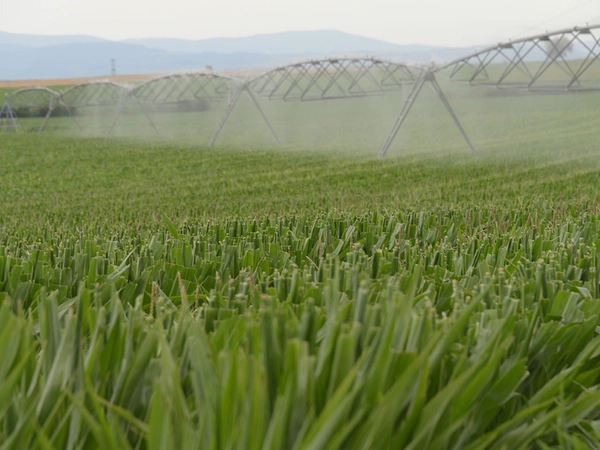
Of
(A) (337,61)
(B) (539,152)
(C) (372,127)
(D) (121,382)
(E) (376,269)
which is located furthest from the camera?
(C) (372,127)

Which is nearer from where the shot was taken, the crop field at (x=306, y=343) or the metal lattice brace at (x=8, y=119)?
the crop field at (x=306, y=343)

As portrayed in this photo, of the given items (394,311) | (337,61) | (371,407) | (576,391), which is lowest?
(576,391)

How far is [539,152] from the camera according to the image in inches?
631

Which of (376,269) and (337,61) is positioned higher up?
(337,61)

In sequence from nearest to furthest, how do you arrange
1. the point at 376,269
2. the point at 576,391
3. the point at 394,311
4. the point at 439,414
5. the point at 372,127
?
1. the point at 439,414
2. the point at 394,311
3. the point at 576,391
4. the point at 376,269
5. the point at 372,127

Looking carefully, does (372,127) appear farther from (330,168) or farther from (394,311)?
(394,311)

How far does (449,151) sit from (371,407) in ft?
54.4

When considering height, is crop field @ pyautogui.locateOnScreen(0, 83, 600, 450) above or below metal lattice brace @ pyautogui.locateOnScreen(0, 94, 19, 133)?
above

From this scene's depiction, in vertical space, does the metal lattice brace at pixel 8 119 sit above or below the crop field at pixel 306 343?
below

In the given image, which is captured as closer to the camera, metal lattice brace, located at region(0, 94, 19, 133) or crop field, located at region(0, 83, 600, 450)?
crop field, located at region(0, 83, 600, 450)

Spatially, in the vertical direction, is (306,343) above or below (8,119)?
above

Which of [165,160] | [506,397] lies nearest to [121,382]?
[506,397]

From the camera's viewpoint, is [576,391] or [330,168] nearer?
[576,391]

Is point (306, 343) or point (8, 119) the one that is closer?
point (306, 343)
